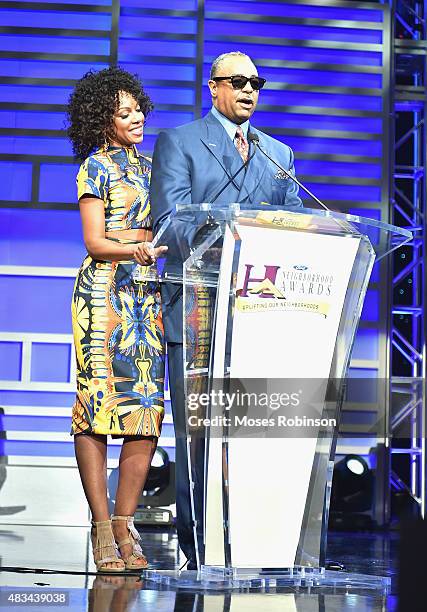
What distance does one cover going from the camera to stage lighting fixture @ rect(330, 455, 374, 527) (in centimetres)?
562

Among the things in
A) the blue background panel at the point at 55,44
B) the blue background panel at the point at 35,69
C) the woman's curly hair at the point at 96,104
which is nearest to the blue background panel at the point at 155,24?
the blue background panel at the point at 55,44

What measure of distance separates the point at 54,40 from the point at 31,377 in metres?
1.92

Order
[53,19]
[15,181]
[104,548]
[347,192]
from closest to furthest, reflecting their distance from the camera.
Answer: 1. [104,548]
2. [15,181]
3. [53,19]
4. [347,192]

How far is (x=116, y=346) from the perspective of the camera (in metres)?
3.31

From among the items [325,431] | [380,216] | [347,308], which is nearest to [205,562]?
[325,431]

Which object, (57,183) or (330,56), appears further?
(330,56)

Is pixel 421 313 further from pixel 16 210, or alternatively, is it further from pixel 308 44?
pixel 16 210

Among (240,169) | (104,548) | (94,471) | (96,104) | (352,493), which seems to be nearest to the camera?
(240,169)

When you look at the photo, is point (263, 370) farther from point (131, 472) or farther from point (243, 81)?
point (243, 81)

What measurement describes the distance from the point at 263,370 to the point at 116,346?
0.74 metres

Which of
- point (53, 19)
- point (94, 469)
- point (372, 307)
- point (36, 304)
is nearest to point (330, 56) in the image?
point (372, 307)

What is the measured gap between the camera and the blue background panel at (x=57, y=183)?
575 centimetres

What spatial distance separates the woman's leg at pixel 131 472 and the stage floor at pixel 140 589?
22 cm

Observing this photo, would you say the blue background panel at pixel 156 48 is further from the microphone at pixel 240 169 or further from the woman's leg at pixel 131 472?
the woman's leg at pixel 131 472
